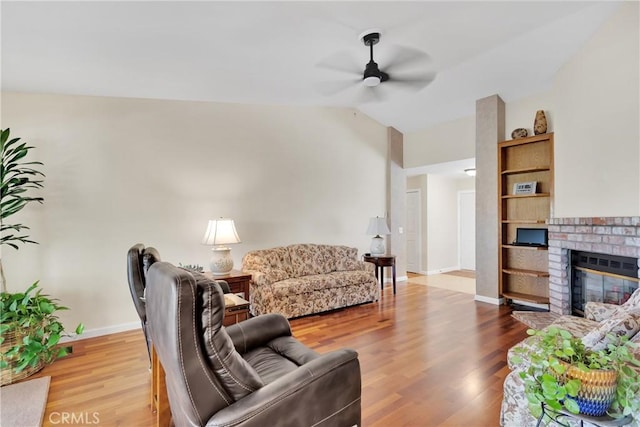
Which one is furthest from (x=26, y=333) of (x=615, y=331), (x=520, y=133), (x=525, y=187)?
(x=520, y=133)

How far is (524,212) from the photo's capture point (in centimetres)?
459

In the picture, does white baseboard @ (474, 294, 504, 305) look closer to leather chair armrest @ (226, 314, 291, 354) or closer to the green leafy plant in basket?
leather chair armrest @ (226, 314, 291, 354)

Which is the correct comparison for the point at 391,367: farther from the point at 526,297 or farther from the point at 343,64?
the point at 343,64

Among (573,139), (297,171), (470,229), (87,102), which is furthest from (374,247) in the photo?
(87,102)

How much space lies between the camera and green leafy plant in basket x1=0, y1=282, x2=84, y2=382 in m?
2.48

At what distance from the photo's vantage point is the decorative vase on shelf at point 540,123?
13.6 ft

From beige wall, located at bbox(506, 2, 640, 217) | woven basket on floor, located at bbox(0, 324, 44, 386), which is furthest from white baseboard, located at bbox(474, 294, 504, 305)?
Result: woven basket on floor, located at bbox(0, 324, 44, 386)

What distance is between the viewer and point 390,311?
168 inches

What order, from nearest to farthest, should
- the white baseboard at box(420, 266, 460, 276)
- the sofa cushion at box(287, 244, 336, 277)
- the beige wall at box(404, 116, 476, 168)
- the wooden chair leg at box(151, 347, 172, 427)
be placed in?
the wooden chair leg at box(151, 347, 172, 427) < the sofa cushion at box(287, 244, 336, 277) < the beige wall at box(404, 116, 476, 168) < the white baseboard at box(420, 266, 460, 276)

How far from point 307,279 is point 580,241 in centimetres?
319

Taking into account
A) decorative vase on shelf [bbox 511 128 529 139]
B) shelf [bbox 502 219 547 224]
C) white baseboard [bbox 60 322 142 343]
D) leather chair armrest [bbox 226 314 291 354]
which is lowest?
white baseboard [bbox 60 322 142 343]

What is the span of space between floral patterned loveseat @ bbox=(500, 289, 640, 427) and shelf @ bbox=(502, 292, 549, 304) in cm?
173

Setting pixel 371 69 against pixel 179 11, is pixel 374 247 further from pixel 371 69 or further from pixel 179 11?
pixel 179 11

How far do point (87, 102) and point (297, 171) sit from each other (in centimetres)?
271
